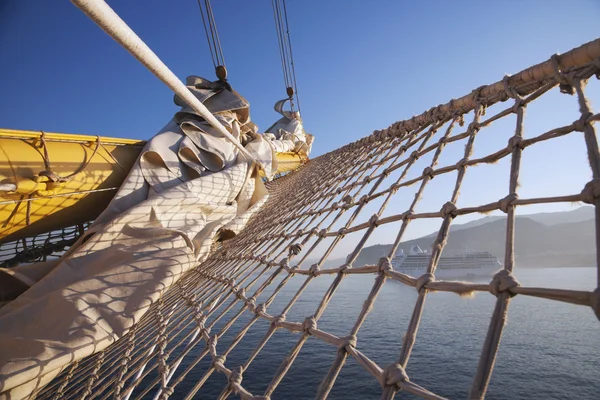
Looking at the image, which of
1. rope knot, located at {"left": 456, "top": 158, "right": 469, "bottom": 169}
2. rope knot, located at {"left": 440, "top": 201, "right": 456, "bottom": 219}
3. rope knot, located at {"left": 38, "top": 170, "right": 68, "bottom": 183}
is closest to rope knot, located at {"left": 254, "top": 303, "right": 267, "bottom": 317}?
rope knot, located at {"left": 440, "top": 201, "right": 456, "bottom": 219}

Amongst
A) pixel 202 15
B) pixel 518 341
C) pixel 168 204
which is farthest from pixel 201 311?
pixel 518 341

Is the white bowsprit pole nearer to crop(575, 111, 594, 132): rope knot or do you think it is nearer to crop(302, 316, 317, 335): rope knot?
crop(302, 316, 317, 335): rope knot

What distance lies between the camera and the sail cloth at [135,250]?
0.60m

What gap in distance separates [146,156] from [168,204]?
312mm

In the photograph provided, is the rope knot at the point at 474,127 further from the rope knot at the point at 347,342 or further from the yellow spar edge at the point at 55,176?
the yellow spar edge at the point at 55,176

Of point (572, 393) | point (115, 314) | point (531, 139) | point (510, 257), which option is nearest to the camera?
point (510, 257)

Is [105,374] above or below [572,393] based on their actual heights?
below

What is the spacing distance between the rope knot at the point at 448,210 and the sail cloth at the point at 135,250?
733mm

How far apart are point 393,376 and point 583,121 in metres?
0.45

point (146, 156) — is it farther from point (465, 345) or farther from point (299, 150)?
point (465, 345)

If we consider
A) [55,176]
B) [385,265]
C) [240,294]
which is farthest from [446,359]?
[55,176]

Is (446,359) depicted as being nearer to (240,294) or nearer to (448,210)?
(240,294)

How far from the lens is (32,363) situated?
562mm

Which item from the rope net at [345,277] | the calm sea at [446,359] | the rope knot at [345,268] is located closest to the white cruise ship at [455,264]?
the calm sea at [446,359]
